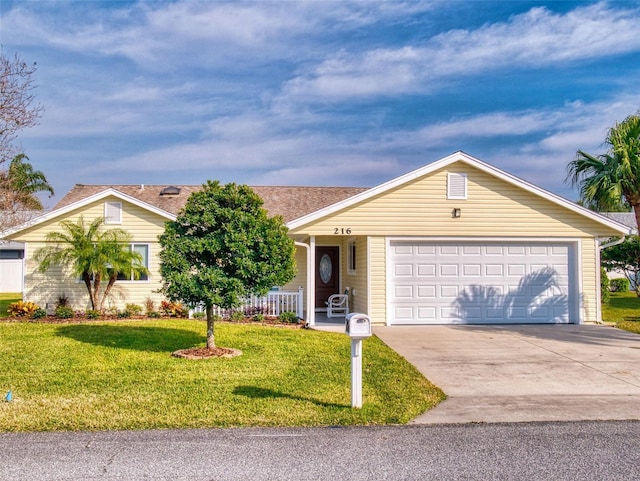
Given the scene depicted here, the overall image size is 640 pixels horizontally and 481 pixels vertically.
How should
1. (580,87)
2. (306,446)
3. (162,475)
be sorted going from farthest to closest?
1. (580,87)
2. (306,446)
3. (162,475)

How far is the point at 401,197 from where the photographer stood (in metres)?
14.1

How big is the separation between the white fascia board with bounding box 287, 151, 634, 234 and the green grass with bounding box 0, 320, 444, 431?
145 inches

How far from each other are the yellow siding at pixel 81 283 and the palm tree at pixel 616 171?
515 inches

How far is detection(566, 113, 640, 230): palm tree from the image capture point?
13672 mm

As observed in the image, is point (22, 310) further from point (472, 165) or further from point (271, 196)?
point (472, 165)

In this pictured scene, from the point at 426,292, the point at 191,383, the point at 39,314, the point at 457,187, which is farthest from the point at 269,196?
the point at 191,383

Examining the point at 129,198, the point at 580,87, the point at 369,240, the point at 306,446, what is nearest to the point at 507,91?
the point at 580,87

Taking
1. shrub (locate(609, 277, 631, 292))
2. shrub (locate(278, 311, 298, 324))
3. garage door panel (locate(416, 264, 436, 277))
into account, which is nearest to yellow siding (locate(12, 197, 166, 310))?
shrub (locate(278, 311, 298, 324))

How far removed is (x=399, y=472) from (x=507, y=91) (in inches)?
649

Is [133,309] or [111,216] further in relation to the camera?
[111,216]

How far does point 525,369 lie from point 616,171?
25.6 feet

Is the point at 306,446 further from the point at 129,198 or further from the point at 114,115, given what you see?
the point at 114,115

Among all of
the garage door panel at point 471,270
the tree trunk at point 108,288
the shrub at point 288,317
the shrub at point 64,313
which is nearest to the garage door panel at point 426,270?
the garage door panel at point 471,270

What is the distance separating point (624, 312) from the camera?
17.1 m
